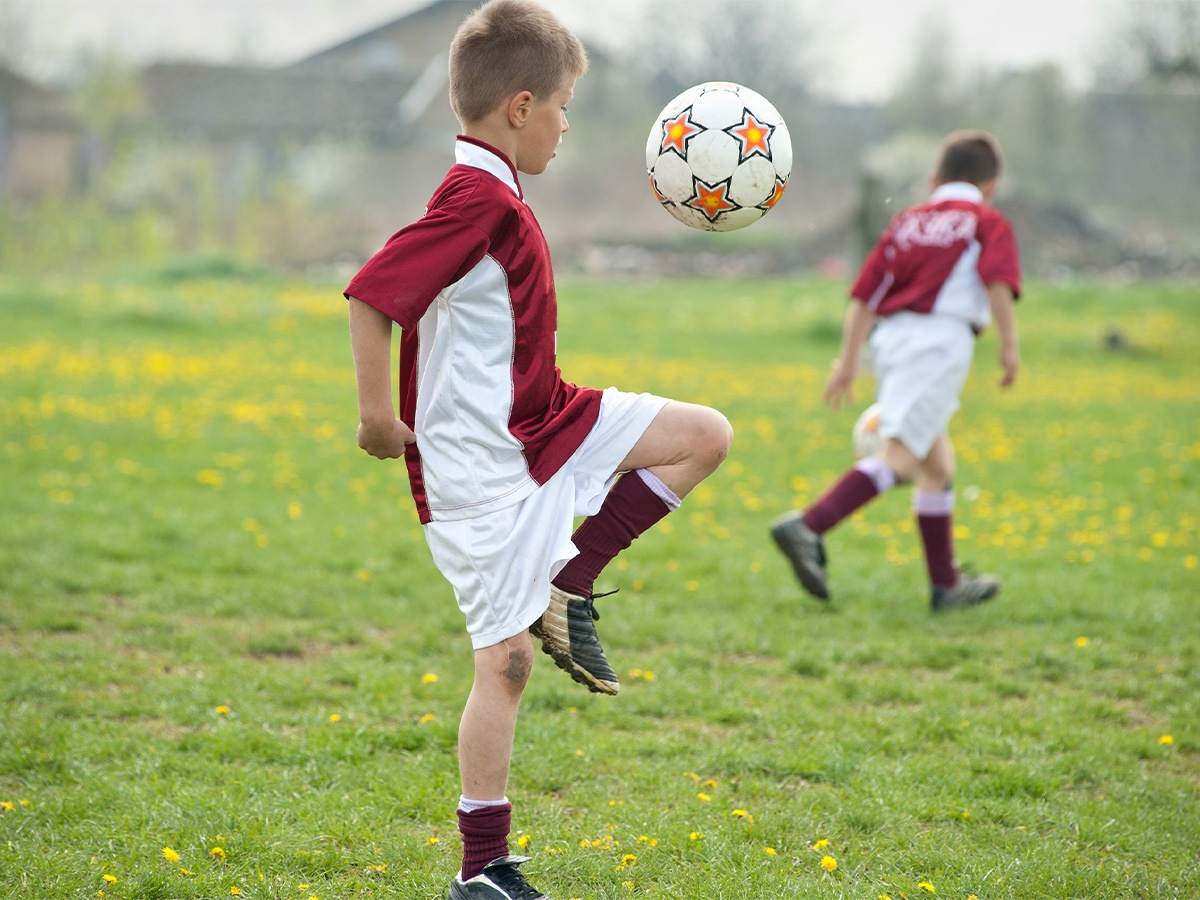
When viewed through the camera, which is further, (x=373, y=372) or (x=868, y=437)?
(x=868, y=437)

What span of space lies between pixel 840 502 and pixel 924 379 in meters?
0.67

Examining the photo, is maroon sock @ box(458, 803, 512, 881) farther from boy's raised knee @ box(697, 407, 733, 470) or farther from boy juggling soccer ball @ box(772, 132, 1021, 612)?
boy juggling soccer ball @ box(772, 132, 1021, 612)

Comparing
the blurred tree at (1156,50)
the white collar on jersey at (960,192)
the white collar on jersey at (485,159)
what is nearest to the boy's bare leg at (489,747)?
the white collar on jersey at (485,159)

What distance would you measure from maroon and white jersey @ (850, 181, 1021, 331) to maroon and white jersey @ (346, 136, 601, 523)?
308 cm

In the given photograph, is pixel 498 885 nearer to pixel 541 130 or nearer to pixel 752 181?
pixel 541 130

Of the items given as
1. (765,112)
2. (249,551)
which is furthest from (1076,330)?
(765,112)

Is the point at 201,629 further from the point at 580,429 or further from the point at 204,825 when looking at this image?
the point at 580,429

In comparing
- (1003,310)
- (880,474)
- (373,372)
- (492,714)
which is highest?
(1003,310)

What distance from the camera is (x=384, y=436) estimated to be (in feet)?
8.65

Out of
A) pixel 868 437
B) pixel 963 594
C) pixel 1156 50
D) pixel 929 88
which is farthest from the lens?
pixel 929 88

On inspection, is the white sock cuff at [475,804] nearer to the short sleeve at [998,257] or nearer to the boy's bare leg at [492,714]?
the boy's bare leg at [492,714]

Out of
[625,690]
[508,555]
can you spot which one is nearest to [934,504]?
[625,690]

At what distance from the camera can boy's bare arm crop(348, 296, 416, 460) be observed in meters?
2.56

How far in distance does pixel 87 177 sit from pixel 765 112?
37484 millimetres
